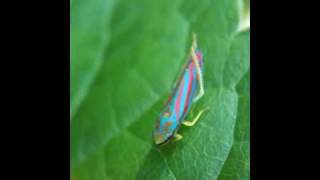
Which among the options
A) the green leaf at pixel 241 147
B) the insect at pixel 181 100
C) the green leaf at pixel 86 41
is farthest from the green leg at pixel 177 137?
the green leaf at pixel 86 41

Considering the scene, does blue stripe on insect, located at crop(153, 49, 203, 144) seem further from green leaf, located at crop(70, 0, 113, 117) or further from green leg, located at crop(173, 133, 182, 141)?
green leaf, located at crop(70, 0, 113, 117)

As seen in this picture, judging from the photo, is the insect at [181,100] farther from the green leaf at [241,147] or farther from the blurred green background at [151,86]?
the green leaf at [241,147]

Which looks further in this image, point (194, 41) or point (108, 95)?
point (108, 95)

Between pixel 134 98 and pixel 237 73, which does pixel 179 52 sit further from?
pixel 237 73

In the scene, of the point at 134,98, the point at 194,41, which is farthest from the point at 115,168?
the point at 194,41

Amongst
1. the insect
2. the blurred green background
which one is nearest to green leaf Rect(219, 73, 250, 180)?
the blurred green background

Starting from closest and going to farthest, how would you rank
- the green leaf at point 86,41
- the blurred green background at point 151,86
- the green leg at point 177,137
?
the blurred green background at point 151,86, the green leg at point 177,137, the green leaf at point 86,41
